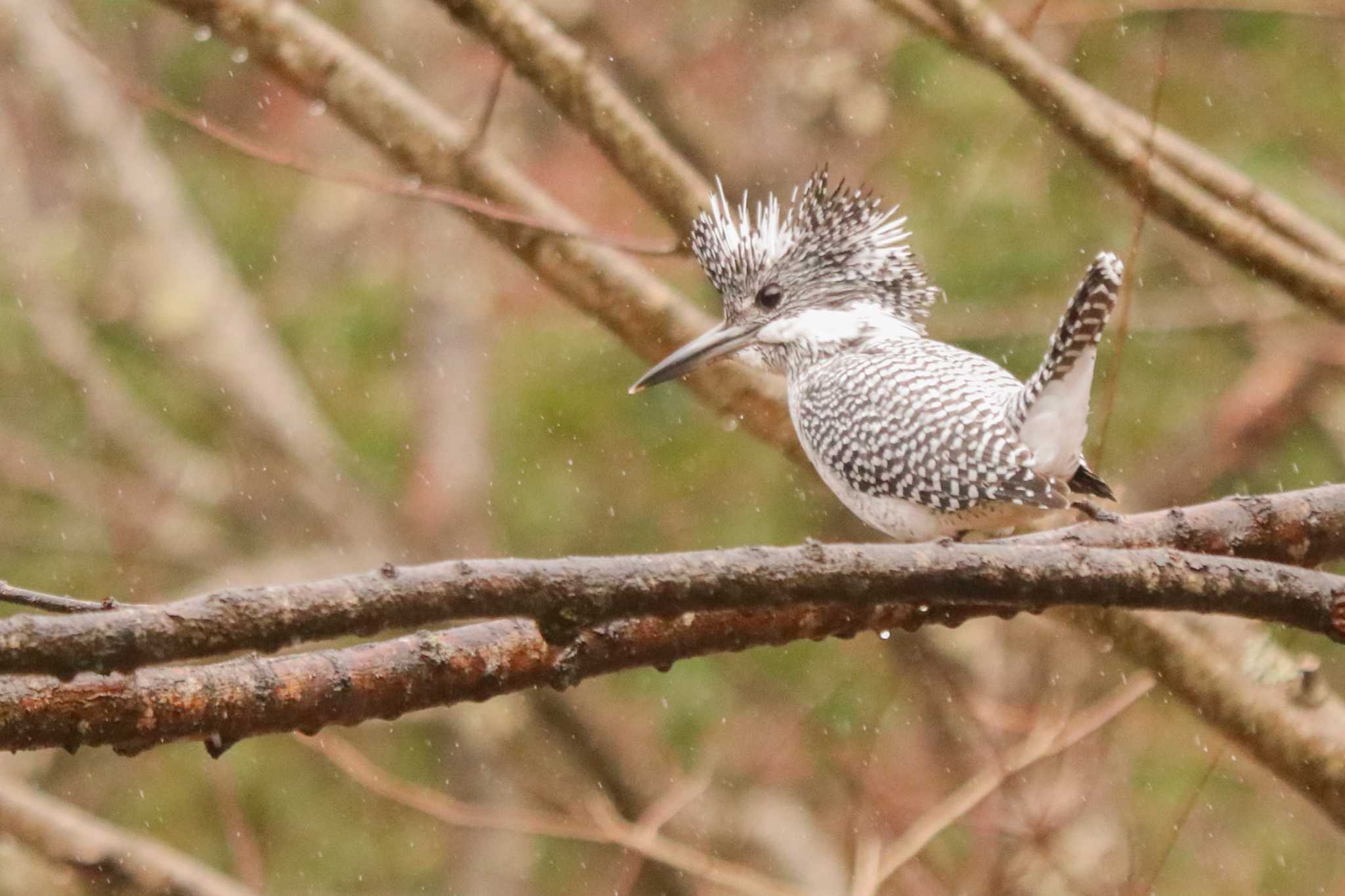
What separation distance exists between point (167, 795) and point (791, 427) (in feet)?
13.5

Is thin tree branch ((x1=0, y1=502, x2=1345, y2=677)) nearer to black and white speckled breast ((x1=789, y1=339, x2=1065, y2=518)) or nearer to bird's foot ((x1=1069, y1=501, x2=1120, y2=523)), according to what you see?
bird's foot ((x1=1069, y1=501, x2=1120, y2=523))

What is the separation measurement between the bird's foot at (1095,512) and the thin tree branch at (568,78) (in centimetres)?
143

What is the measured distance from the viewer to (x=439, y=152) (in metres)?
3.87

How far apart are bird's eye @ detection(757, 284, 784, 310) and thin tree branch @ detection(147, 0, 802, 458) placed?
0.60 ft

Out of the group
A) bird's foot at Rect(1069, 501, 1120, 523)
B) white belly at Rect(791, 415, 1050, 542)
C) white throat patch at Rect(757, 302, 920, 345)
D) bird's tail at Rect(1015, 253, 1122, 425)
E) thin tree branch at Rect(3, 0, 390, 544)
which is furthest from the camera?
thin tree branch at Rect(3, 0, 390, 544)

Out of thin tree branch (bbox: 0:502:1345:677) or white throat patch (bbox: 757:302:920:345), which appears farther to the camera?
white throat patch (bbox: 757:302:920:345)

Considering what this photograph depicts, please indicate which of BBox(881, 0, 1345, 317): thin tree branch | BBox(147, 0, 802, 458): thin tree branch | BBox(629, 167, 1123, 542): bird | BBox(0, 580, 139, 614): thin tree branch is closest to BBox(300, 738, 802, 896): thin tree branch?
BBox(629, 167, 1123, 542): bird

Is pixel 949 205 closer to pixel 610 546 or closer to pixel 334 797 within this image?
pixel 610 546

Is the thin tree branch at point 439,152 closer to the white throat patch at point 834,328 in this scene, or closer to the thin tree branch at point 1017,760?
the white throat patch at point 834,328

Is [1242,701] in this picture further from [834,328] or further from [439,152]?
[439,152]

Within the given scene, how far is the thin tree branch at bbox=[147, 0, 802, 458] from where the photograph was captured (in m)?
3.78

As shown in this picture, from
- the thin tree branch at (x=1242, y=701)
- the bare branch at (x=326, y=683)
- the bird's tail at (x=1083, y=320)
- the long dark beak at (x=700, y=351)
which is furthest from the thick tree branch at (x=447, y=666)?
the long dark beak at (x=700, y=351)

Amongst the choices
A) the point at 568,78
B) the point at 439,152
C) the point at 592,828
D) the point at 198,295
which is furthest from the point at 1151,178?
the point at 198,295

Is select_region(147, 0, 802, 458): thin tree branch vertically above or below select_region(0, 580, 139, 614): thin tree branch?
above
